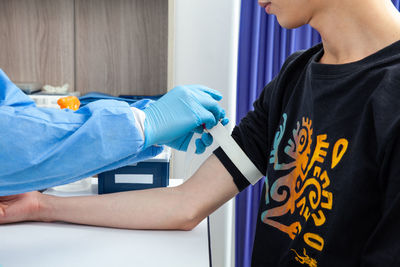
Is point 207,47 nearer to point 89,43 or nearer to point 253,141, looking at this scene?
point 89,43

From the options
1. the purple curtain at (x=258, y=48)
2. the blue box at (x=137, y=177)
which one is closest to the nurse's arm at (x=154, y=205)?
the blue box at (x=137, y=177)

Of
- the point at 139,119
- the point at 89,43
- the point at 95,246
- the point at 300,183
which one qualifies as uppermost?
the point at 89,43

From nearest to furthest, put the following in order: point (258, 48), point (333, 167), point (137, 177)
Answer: point (333, 167)
point (137, 177)
point (258, 48)

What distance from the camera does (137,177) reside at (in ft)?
3.96

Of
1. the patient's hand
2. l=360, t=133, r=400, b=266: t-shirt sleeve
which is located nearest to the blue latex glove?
the patient's hand

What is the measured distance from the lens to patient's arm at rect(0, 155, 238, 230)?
3.34 ft

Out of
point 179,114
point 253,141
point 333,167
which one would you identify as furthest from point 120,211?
point 333,167

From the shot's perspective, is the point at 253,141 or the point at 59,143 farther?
the point at 253,141

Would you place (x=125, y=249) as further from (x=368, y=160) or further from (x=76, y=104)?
(x=76, y=104)

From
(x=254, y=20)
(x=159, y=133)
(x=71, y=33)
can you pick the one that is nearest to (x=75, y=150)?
(x=159, y=133)

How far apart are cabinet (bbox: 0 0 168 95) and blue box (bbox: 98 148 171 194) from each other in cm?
105

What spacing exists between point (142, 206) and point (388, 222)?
571 millimetres

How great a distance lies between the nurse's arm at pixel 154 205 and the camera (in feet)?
3.34

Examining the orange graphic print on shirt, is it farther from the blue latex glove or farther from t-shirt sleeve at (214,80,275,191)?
the blue latex glove
